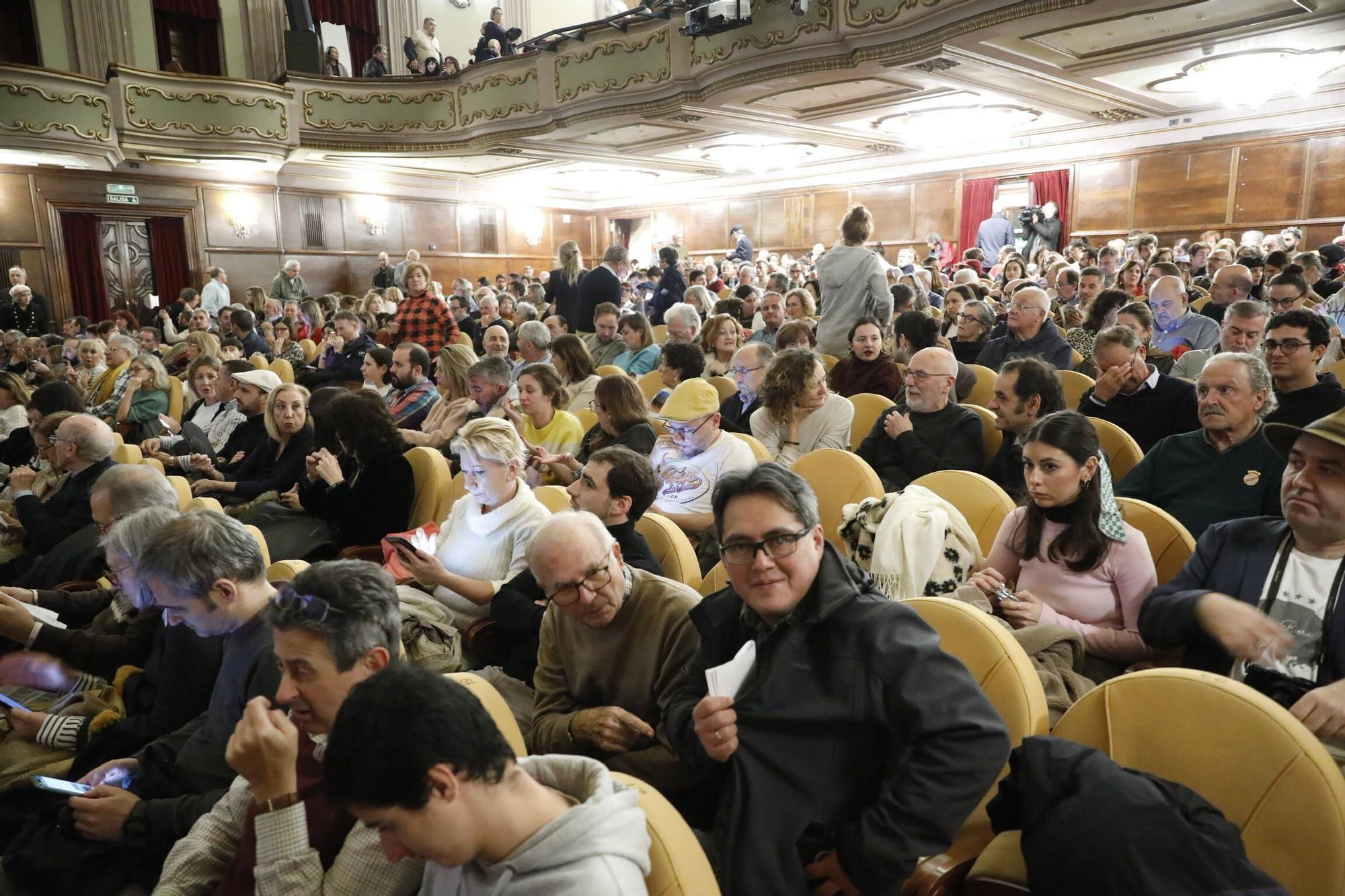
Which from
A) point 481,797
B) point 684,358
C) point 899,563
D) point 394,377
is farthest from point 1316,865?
point 394,377

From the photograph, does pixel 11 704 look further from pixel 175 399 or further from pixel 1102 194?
pixel 1102 194

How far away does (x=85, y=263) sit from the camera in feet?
39.6

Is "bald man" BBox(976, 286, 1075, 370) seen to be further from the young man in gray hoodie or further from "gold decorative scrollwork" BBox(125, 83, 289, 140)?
"gold decorative scrollwork" BBox(125, 83, 289, 140)

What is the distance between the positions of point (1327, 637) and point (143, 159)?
14.3 m

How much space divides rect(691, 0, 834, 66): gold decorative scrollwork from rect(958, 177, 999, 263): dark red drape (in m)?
5.53

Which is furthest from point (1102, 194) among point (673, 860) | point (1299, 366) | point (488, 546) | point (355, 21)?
point (673, 860)

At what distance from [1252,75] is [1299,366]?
25.4 feet

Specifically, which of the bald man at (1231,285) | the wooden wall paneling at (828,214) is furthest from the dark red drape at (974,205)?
the bald man at (1231,285)

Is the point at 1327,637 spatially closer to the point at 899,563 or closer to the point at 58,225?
the point at 899,563

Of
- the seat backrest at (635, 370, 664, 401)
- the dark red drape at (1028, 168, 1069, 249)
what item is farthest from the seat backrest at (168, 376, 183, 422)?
the dark red drape at (1028, 168, 1069, 249)

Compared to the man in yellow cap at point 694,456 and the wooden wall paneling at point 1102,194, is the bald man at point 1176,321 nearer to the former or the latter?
the man in yellow cap at point 694,456

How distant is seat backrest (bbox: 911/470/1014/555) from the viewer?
2277mm

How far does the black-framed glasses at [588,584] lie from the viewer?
1541 mm

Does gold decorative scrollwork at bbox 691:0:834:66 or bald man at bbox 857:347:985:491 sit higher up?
gold decorative scrollwork at bbox 691:0:834:66
